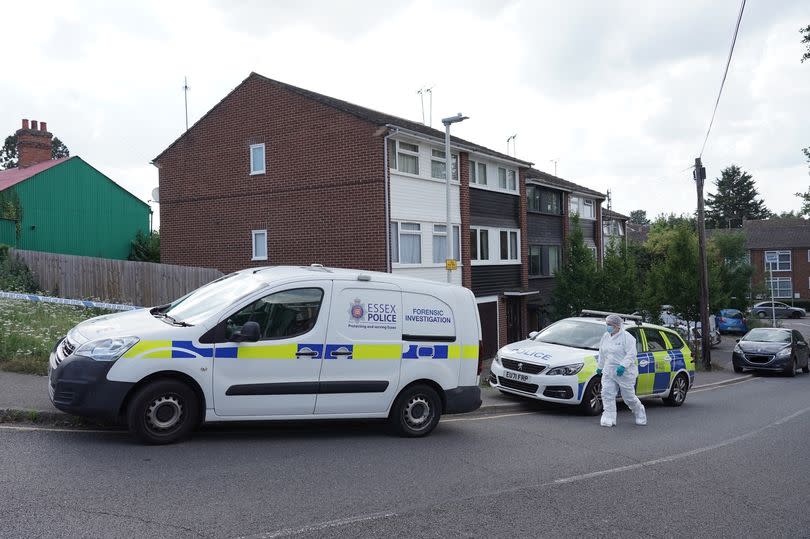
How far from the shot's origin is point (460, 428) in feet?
29.6

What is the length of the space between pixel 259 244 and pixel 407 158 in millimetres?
5599

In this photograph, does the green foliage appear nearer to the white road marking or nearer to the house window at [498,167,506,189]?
the house window at [498,167,506,189]

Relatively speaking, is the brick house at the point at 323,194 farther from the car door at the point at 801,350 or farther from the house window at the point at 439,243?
the car door at the point at 801,350

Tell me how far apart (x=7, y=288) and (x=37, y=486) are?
48.4 ft

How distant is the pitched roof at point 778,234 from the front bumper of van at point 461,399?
65754 mm

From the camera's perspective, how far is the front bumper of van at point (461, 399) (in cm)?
834

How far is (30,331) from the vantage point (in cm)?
1119

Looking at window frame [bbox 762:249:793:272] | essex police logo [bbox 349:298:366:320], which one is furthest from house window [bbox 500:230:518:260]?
window frame [bbox 762:249:793:272]

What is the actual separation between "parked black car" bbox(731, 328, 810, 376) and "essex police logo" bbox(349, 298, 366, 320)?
1966cm

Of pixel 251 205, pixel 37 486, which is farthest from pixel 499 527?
pixel 251 205

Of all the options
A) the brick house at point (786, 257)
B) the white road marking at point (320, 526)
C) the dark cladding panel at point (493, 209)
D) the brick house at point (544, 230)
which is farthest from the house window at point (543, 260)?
the brick house at point (786, 257)

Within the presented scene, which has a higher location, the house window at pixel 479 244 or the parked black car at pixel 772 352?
the house window at pixel 479 244

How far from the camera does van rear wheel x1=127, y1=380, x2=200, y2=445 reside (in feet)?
21.4

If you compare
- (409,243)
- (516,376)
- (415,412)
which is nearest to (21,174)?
(409,243)
